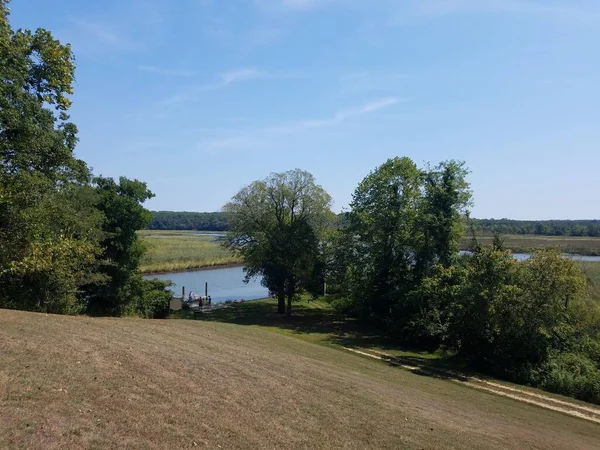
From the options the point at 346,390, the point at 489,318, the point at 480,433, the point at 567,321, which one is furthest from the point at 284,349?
the point at 567,321

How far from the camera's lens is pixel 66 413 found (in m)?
8.45

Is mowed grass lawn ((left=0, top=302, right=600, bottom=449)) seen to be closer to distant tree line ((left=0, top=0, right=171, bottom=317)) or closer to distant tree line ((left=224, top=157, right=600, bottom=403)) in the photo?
distant tree line ((left=0, top=0, right=171, bottom=317))

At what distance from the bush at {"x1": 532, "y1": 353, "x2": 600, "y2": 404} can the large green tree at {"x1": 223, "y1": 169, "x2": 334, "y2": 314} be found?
20.5 meters

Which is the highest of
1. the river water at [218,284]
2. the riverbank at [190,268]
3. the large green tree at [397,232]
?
the large green tree at [397,232]

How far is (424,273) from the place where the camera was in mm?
38156

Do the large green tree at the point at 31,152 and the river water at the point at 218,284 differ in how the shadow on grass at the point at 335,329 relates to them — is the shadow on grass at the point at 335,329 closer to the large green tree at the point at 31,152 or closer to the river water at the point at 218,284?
the river water at the point at 218,284

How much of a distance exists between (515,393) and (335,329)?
1650 centimetres

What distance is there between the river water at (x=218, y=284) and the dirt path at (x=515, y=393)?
31.1m

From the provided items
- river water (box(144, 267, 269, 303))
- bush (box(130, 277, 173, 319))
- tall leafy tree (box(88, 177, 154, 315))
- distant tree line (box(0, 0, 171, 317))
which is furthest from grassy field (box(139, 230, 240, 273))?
distant tree line (box(0, 0, 171, 317))

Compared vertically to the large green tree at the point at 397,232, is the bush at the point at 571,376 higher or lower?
lower

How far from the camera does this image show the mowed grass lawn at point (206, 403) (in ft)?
27.8

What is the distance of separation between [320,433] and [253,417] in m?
1.45

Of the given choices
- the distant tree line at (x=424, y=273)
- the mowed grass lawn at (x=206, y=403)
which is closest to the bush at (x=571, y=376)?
the distant tree line at (x=424, y=273)

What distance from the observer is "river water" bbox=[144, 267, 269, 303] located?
196ft
